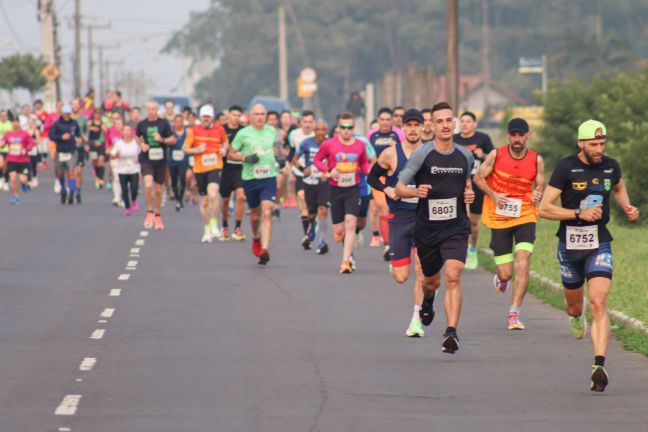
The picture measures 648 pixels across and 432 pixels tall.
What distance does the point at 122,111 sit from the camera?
43344 mm

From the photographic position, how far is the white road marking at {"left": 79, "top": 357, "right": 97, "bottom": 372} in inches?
470

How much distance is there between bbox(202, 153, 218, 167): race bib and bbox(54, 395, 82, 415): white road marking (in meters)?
14.1

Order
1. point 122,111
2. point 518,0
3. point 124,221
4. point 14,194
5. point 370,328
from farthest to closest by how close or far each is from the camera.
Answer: point 518,0, point 122,111, point 14,194, point 124,221, point 370,328

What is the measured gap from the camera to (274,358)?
495 inches

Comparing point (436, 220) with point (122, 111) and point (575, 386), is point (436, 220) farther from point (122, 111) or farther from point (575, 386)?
point (122, 111)

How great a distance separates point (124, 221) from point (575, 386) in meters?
18.7

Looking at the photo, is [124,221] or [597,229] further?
[124,221]

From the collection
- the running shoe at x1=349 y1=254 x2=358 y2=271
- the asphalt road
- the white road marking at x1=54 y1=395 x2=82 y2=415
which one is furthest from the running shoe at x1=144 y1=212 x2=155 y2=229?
the white road marking at x1=54 y1=395 x2=82 y2=415

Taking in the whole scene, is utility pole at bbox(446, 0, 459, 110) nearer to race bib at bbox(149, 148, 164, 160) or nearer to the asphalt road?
race bib at bbox(149, 148, 164, 160)

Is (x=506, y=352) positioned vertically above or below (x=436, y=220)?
below

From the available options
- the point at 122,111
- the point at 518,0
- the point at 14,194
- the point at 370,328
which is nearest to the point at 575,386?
the point at 370,328

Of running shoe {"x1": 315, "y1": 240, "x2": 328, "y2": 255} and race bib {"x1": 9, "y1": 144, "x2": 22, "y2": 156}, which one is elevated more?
race bib {"x1": 9, "y1": 144, "x2": 22, "y2": 156}

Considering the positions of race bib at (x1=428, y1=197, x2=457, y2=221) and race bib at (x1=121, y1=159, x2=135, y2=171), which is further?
race bib at (x1=121, y1=159, x2=135, y2=171)

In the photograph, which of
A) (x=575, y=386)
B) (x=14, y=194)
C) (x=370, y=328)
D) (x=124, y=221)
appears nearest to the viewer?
(x=575, y=386)
